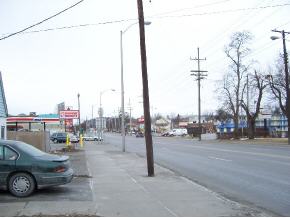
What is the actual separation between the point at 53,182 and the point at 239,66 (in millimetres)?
62520

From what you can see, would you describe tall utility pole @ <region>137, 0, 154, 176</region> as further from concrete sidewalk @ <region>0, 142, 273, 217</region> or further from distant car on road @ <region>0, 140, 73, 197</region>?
distant car on road @ <region>0, 140, 73, 197</region>

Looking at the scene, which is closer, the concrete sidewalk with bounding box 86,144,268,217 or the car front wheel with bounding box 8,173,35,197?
the concrete sidewalk with bounding box 86,144,268,217

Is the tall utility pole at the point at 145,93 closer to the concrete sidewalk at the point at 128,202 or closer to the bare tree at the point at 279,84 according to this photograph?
the concrete sidewalk at the point at 128,202

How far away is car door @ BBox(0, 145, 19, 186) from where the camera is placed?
495 inches

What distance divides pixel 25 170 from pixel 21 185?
0.38m

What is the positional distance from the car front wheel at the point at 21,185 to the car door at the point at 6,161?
0.59 feet

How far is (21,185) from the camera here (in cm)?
1254

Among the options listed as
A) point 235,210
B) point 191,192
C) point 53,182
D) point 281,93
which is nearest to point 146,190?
point 191,192

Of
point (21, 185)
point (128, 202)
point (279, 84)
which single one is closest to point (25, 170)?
point (21, 185)

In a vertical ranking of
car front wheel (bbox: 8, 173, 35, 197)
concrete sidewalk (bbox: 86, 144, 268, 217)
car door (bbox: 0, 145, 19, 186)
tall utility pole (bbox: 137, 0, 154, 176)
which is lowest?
concrete sidewalk (bbox: 86, 144, 268, 217)

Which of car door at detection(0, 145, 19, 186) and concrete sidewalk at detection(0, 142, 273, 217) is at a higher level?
car door at detection(0, 145, 19, 186)

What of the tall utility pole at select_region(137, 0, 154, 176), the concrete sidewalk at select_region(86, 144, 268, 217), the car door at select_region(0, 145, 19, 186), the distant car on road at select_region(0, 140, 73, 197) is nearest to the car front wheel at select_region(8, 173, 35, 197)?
the distant car on road at select_region(0, 140, 73, 197)

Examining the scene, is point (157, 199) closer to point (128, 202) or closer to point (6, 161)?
point (128, 202)

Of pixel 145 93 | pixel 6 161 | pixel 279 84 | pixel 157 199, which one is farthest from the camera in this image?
pixel 279 84
